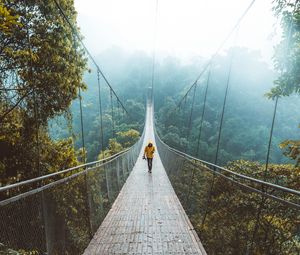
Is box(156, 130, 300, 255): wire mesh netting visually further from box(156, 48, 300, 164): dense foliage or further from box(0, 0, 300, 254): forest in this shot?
box(156, 48, 300, 164): dense foliage

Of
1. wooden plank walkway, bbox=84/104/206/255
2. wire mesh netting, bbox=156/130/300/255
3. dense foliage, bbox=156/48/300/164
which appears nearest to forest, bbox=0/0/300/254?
wire mesh netting, bbox=156/130/300/255

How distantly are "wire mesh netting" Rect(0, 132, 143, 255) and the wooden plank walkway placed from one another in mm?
237

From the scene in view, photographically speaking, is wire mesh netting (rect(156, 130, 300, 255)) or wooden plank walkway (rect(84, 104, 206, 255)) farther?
wooden plank walkway (rect(84, 104, 206, 255))

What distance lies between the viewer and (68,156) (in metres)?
8.09

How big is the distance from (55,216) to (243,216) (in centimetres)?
153

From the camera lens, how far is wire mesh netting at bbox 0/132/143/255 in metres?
1.89

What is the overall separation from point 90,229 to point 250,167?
22.6ft

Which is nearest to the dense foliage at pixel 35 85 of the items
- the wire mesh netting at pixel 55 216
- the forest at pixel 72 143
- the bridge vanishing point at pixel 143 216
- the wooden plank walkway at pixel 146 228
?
the forest at pixel 72 143

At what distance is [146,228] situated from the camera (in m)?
4.67

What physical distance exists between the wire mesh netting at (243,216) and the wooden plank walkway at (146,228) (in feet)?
0.82

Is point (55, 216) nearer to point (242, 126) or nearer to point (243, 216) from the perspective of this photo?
point (243, 216)

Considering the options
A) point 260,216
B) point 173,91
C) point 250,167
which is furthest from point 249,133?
point 173,91

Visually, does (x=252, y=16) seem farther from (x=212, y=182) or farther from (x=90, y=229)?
(x=90, y=229)

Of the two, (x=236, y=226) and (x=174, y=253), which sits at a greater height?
(x=236, y=226)
